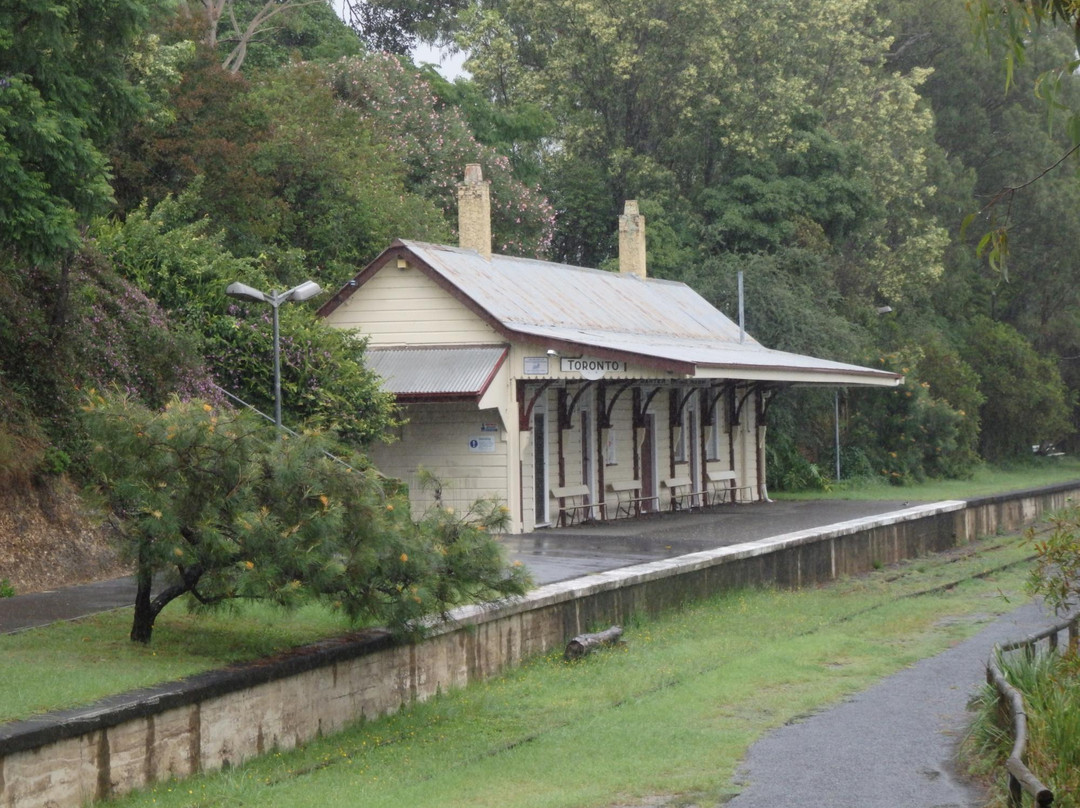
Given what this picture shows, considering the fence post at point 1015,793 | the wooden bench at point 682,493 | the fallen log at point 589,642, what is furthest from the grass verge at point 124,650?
the wooden bench at point 682,493

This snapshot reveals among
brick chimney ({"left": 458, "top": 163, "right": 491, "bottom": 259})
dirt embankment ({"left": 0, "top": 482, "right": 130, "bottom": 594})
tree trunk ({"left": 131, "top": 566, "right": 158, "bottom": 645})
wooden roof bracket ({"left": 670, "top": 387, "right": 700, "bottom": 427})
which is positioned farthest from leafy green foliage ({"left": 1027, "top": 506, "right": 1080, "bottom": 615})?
wooden roof bracket ({"left": 670, "top": 387, "right": 700, "bottom": 427})

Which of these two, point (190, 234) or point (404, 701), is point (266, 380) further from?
point (404, 701)

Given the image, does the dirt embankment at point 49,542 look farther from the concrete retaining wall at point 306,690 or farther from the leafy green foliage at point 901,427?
the leafy green foliage at point 901,427

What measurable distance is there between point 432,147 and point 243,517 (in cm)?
2838

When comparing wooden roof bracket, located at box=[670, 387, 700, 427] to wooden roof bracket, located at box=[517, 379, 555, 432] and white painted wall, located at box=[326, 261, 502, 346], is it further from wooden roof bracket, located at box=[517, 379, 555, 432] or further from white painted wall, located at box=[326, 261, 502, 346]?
white painted wall, located at box=[326, 261, 502, 346]

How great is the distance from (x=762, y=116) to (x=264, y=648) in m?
34.7

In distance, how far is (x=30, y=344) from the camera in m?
17.0

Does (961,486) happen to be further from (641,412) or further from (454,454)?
(454,454)

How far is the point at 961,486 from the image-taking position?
39.8 metres

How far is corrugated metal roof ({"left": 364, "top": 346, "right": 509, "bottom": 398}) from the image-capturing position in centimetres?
2275

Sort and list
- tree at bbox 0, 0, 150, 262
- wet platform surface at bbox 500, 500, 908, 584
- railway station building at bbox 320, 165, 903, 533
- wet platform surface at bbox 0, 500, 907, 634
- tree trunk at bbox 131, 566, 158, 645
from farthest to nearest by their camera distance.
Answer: railway station building at bbox 320, 165, 903, 533, wet platform surface at bbox 500, 500, 908, 584, tree at bbox 0, 0, 150, 262, wet platform surface at bbox 0, 500, 907, 634, tree trunk at bbox 131, 566, 158, 645

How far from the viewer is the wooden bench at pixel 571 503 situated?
24797 millimetres

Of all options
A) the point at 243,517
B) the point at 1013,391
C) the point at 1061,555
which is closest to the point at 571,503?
the point at 243,517

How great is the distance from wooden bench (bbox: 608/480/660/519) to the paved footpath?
41.9ft
